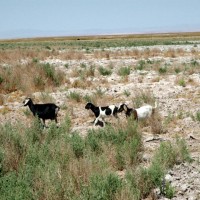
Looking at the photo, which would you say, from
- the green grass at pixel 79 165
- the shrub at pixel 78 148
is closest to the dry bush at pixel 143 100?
the green grass at pixel 79 165

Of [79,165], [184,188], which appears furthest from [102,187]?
[184,188]

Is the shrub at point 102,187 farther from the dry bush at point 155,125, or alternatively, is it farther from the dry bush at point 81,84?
the dry bush at point 81,84

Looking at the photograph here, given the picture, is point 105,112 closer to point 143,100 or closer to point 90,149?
point 143,100

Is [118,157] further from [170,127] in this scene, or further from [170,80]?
[170,80]

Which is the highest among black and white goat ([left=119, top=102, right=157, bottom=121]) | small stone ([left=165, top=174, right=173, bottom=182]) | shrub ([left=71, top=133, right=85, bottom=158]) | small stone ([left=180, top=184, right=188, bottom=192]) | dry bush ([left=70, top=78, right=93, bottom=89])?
shrub ([left=71, top=133, right=85, bottom=158])

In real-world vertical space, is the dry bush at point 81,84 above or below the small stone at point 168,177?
below

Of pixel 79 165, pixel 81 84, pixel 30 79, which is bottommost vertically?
pixel 81 84

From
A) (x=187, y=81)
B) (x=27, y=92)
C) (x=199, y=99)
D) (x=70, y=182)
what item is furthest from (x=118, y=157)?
(x=187, y=81)

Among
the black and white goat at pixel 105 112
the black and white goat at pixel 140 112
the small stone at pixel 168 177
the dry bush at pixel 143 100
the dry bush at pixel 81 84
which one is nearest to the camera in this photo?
the small stone at pixel 168 177

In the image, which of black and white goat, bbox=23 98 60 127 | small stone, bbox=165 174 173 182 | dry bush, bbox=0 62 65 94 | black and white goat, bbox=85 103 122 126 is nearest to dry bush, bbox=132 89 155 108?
black and white goat, bbox=85 103 122 126

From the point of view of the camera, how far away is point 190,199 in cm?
617

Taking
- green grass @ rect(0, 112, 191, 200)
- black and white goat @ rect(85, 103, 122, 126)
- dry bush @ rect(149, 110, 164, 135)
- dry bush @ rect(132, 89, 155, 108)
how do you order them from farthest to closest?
dry bush @ rect(132, 89, 155, 108) → black and white goat @ rect(85, 103, 122, 126) → dry bush @ rect(149, 110, 164, 135) → green grass @ rect(0, 112, 191, 200)

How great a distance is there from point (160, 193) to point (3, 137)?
4178 millimetres

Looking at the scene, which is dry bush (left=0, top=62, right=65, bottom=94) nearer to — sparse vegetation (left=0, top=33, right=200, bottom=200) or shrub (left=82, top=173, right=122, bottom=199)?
sparse vegetation (left=0, top=33, right=200, bottom=200)
